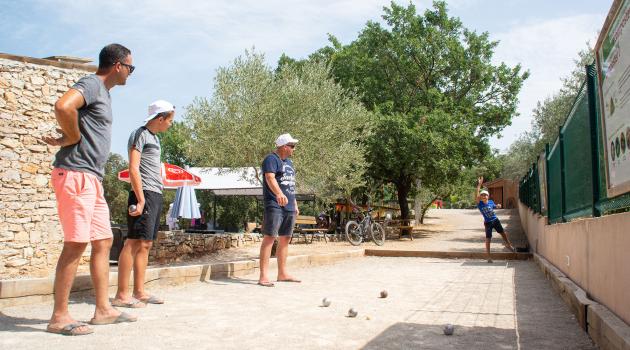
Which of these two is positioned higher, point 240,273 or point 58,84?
point 58,84

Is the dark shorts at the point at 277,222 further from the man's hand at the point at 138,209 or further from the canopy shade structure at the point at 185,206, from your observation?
the canopy shade structure at the point at 185,206

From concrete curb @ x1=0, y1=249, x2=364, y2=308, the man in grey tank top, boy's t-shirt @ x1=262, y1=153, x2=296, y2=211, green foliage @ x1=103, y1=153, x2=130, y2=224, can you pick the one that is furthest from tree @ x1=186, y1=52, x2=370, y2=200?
green foliage @ x1=103, y1=153, x2=130, y2=224

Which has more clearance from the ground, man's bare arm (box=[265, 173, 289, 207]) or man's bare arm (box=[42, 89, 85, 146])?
man's bare arm (box=[42, 89, 85, 146])

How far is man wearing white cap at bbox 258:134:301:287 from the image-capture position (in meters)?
6.51

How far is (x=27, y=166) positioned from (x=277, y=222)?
6.21 meters

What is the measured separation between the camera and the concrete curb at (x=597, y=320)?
2.84 metres

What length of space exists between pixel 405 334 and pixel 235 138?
10.1 meters

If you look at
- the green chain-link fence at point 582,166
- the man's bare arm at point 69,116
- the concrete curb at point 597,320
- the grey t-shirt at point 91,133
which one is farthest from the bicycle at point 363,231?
the man's bare arm at point 69,116

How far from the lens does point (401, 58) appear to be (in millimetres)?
24594

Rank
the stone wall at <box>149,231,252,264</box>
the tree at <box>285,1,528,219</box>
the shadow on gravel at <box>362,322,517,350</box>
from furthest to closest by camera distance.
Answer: the tree at <box>285,1,528,219</box> < the stone wall at <box>149,231,252,264</box> < the shadow on gravel at <box>362,322,517,350</box>

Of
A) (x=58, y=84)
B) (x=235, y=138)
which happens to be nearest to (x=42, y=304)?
(x=58, y=84)

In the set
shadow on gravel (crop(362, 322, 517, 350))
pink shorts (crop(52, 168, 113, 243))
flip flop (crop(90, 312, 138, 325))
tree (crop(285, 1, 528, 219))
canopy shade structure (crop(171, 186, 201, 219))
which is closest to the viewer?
shadow on gravel (crop(362, 322, 517, 350))

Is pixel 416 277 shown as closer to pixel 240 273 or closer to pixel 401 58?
pixel 240 273

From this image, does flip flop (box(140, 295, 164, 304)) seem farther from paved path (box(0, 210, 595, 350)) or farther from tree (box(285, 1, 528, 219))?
tree (box(285, 1, 528, 219))
